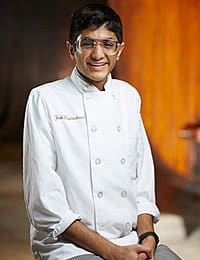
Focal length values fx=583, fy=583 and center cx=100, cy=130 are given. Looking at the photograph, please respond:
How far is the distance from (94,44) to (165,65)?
3139 mm

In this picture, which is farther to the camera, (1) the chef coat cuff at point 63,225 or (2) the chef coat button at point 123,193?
(2) the chef coat button at point 123,193

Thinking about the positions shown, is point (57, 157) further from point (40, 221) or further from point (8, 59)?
point (8, 59)

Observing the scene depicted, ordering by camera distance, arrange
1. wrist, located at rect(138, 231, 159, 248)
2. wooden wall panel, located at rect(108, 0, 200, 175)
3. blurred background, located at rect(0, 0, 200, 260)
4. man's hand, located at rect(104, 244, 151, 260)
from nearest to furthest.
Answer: man's hand, located at rect(104, 244, 151, 260) → wrist, located at rect(138, 231, 159, 248) → blurred background, located at rect(0, 0, 200, 260) → wooden wall panel, located at rect(108, 0, 200, 175)

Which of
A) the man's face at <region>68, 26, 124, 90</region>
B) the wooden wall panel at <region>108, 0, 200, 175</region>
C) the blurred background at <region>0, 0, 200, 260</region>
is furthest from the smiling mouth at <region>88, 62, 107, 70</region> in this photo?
the wooden wall panel at <region>108, 0, 200, 175</region>

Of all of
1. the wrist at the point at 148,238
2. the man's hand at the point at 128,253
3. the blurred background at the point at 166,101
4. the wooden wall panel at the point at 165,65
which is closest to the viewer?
the man's hand at the point at 128,253

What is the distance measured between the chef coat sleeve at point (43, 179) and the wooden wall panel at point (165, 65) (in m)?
3.14

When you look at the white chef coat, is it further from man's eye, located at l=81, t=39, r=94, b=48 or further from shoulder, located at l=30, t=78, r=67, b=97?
man's eye, located at l=81, t=39, r=94, b=48

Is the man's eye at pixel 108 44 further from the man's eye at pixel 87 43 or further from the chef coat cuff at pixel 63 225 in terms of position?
the chef coat cuff at pixel 63 225

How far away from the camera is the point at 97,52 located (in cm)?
154

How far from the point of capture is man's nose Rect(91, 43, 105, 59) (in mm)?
1541

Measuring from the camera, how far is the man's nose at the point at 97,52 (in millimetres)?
1541

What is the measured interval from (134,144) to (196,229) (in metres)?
2.13

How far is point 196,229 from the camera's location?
3.64 meters

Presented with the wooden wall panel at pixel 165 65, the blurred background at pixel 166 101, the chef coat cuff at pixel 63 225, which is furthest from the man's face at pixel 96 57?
the wooden wall panel at pixel 165 65
